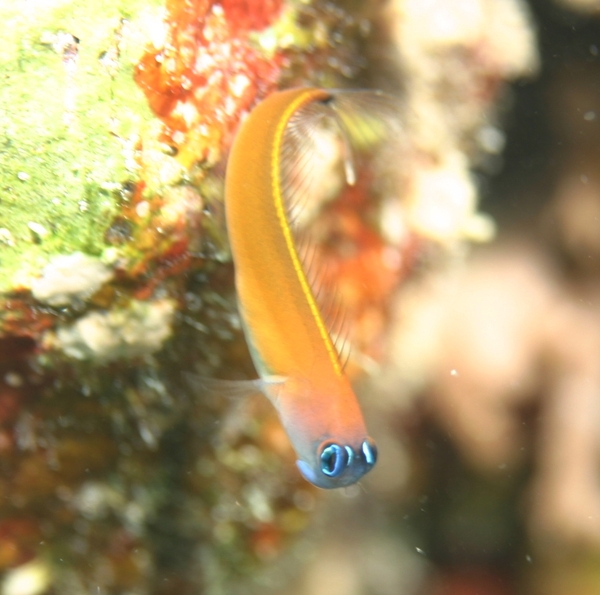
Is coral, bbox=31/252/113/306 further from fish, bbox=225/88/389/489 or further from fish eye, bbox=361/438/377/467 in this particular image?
fish eye, bbox=361/438/377/467

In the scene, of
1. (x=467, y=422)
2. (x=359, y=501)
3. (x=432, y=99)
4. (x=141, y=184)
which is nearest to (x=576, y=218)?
(x=432, y=99)

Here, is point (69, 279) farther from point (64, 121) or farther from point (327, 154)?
point (327, 154)

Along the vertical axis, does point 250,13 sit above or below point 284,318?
above

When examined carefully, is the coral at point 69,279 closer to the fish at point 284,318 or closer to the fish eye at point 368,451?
the fish at point 284,318

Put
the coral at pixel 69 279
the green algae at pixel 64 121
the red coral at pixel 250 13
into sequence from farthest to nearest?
the red coral at pixel 250 13 → the coral at pixel 69 279 → the green algae at pixel 64 121

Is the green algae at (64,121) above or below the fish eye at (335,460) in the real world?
above

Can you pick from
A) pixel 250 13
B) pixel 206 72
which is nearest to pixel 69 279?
pixel 206 72

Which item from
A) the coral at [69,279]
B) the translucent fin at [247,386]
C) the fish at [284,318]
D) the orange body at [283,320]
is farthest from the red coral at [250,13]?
the translucent fin at [247,386]
